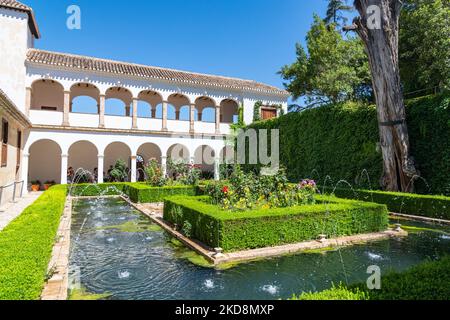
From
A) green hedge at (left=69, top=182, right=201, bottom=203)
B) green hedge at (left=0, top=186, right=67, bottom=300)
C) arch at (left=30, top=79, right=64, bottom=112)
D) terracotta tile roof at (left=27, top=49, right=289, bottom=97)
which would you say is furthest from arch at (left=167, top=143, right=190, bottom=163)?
green hedge at (left=0, top=186, right=67, bottom=300)

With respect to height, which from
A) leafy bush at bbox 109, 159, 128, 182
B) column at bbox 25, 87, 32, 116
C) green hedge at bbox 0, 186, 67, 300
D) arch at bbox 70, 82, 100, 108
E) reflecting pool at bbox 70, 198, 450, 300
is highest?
arch at bbox 70, 82, 100, 108

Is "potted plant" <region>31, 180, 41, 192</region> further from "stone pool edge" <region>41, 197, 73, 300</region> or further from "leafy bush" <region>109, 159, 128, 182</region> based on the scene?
"stone pool edge" <region>41, 197, 73, 300</region>

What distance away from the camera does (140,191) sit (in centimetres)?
1392

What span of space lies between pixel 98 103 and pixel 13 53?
605 centimetres

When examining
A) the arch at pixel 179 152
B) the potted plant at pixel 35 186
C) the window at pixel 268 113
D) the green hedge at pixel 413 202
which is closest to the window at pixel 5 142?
the potted plant at pixel 35 186

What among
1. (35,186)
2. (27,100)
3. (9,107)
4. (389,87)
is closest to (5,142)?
(9,107)

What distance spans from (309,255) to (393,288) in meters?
3.00

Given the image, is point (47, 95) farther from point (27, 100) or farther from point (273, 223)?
point (273, 223)

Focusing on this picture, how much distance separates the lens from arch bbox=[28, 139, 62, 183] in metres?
Result: 21.8

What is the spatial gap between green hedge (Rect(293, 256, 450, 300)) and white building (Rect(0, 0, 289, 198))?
18197 millimetres

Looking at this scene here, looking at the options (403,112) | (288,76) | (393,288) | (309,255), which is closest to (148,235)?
(309,255)

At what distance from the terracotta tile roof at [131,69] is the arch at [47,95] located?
233 centimetres

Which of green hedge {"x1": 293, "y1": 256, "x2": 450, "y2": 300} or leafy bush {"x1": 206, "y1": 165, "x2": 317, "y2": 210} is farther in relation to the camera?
leafy bush {"x1": 206, "y1": 165, "x2": 317, "y2": 210}

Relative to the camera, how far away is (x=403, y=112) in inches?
482
